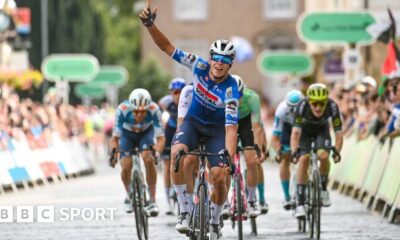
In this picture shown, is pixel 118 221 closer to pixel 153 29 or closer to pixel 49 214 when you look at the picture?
pixel 49 214

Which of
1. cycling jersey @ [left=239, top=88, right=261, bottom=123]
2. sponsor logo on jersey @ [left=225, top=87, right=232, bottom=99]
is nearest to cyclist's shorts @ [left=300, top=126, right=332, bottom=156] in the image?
cycling jersey @ [left=239, top=88, right=261, bottom=123]

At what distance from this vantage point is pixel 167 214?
Answer: 68.7ft

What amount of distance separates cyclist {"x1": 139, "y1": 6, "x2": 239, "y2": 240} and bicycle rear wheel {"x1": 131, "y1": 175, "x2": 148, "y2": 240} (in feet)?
8.54

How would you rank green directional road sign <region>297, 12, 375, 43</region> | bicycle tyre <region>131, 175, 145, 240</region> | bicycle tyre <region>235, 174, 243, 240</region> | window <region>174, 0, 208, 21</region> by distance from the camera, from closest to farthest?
bicycle tyre <region>235, 174, 243, 240</region> → bicycle tyre <region>131, 175, 145, 240</region> → green directional road sign <region>297, 12, 375, 43</region> → window <region>174, 0, 208, 21</region>

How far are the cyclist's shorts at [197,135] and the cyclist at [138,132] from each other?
11.5 feet

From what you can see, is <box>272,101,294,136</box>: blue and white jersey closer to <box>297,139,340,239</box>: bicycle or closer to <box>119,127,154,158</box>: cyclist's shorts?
<box>297,139,340,239</box>: bicycle

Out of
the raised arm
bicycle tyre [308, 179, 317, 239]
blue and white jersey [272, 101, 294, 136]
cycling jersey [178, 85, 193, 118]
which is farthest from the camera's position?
blue and white jersey [272, 101, 294, 136]

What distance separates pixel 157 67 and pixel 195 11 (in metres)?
8.48

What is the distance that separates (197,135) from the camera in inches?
561

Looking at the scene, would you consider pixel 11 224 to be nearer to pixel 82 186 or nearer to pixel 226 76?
pixel 226 76

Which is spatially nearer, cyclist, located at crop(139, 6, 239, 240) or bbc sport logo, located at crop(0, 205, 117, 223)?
cyclist, located at crop(139, 6, 239, 240)

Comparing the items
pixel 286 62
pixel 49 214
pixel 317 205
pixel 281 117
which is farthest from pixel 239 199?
pixel 286 62

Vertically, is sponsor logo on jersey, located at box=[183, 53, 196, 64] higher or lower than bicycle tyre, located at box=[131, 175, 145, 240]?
higher

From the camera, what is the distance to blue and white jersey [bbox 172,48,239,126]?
14086 millimetres
